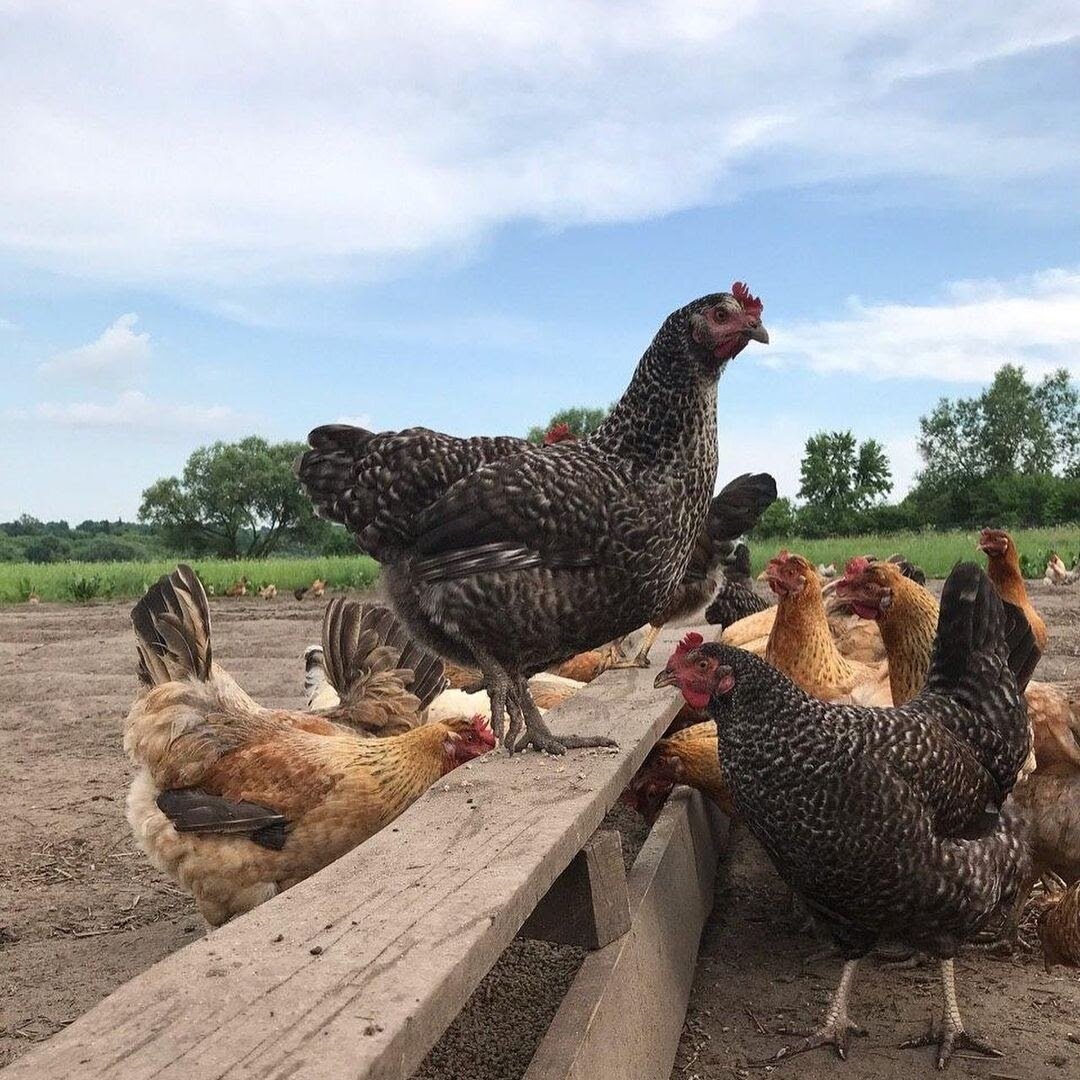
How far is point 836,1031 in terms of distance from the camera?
9.21 ft

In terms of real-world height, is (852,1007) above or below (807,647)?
below

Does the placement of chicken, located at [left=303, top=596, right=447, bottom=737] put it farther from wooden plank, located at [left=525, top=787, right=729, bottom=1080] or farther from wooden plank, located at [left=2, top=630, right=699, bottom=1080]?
wooden plank, located at [left=2, top=630, right=699, bottom=1080]

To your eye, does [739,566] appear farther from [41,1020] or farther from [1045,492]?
[1045,492]

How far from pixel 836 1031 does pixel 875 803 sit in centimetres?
62

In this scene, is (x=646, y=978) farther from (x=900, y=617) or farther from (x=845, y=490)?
(x=845, y=490)

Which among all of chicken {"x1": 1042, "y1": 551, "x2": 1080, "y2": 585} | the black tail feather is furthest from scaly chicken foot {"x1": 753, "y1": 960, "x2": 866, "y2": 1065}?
chicken {"x1": 1042, "y1": 551, "x2": 1080, "y2": 585}

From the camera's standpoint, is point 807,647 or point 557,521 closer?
point 557,521

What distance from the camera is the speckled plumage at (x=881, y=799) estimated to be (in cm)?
277

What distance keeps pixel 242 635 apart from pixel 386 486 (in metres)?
9.10

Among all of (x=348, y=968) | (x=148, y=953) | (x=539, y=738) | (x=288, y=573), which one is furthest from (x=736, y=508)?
(x=288, y=573)

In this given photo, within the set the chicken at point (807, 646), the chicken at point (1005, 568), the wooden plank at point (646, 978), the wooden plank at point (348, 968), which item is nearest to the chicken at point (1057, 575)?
the chicken at point (1005, 568)

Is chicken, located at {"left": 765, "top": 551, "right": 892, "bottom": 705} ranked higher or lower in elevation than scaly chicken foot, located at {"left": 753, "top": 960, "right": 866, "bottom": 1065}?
higher

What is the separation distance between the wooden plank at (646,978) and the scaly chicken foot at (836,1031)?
0.28 meters

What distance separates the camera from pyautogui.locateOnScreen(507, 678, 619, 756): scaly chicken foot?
9.82 feet
